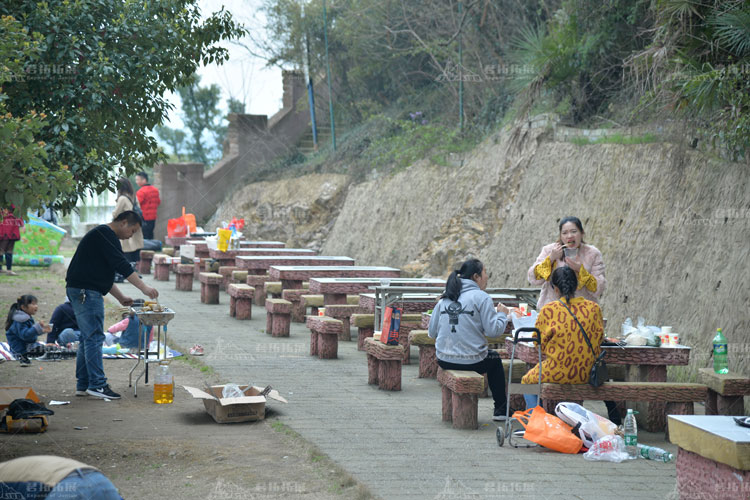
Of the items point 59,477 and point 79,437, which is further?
point 79,437

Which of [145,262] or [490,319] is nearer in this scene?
[490,319]

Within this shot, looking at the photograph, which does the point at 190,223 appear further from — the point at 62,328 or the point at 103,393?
the point at 103,393

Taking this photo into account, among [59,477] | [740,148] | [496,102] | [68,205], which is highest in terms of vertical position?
[496,102]

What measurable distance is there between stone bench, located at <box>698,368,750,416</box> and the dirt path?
11.1 feet

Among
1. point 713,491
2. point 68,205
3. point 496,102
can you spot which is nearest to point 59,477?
point 713,491

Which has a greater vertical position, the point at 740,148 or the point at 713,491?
the point at 740,148

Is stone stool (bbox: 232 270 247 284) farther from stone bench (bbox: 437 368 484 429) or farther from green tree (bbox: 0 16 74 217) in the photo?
green tree (bbox: 0 16 74 217)

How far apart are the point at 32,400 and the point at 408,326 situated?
4.55 m

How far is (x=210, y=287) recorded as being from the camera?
16.5 metres

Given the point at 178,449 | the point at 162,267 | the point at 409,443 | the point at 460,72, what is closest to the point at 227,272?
the point at 162,267

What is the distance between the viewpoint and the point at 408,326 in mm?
10422

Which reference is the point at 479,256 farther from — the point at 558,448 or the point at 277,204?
the point at 277,204

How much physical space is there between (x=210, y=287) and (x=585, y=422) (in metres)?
10.9

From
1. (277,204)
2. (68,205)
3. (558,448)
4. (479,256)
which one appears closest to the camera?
(558,448)
